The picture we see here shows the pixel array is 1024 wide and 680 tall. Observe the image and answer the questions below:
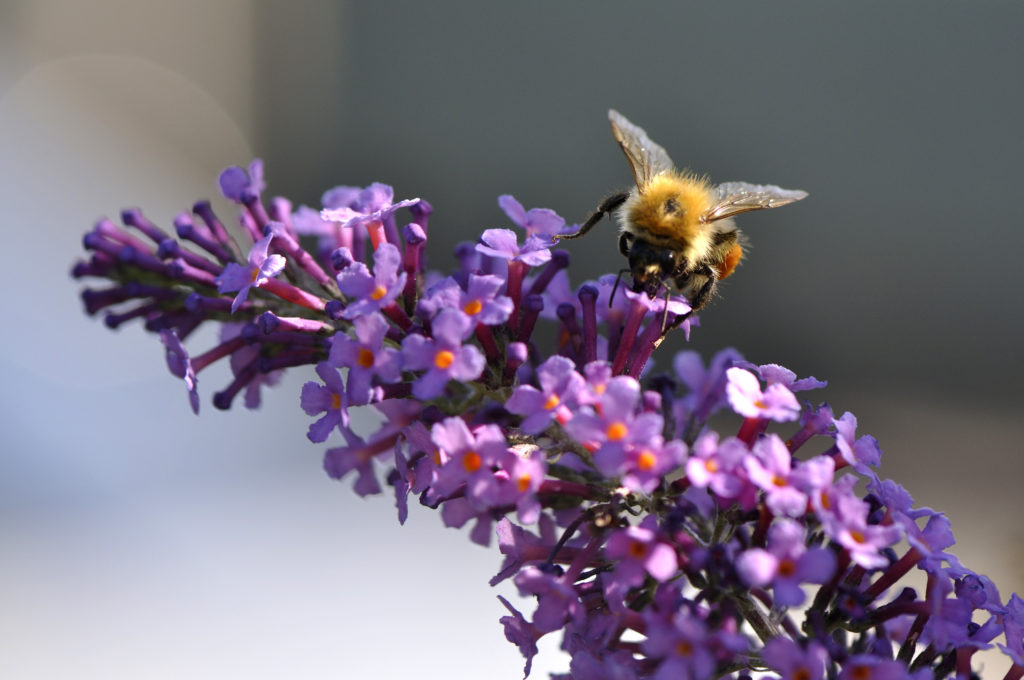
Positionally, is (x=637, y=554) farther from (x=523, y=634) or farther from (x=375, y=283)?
(x=375, y=283)

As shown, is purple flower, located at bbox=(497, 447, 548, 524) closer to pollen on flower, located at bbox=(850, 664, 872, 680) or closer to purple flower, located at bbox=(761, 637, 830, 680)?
purple flower, located at bbox=(761, 637, 830, 680)

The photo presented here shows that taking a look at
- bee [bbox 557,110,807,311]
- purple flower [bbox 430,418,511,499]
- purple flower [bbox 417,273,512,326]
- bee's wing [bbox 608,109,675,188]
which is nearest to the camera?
purple flower [bbox 430,418,511,499]

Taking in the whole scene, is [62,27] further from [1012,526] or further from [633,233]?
[1012,526]

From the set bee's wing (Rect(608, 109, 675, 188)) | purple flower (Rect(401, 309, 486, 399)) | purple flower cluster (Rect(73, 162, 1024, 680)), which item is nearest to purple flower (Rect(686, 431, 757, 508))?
purple flower cluster (Rect(73, 162, 1024, 680))

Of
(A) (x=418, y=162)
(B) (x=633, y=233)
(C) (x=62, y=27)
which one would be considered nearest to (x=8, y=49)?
(C) (x=62, y=27)

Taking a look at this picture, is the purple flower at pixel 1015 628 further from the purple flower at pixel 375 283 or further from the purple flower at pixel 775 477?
the purple flower at pixel 375 283

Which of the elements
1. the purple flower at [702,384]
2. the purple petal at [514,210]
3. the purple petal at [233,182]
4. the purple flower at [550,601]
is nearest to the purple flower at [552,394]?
the purple flower at [550,601]

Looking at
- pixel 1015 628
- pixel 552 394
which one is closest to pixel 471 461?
pixel 552 394
